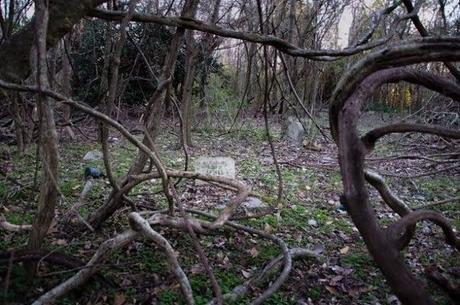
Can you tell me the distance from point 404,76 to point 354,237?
2284 mm

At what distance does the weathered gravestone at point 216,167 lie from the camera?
185 inches

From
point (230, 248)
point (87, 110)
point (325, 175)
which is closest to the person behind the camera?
point (87, 110)

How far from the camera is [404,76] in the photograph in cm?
104


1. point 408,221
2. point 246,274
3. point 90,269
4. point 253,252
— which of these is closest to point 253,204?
point 253,252

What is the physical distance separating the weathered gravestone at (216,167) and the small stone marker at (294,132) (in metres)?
2.46

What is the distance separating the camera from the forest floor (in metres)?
2.10

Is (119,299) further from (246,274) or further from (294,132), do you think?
(294,132)

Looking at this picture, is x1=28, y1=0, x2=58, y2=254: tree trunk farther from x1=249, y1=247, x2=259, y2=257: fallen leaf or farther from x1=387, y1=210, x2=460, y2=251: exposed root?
x1=249, y1=247, x2=259, y2=257: fallen leaf

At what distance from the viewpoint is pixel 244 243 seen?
2785 mm

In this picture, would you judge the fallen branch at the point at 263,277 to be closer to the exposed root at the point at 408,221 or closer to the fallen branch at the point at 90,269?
the fallen branch at the point at 90,269

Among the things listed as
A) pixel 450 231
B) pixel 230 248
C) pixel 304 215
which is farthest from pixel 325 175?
pixel 450 231

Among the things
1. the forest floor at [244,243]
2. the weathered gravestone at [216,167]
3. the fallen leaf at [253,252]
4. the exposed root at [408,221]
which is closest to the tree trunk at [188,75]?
the weathered gravestone at [216,167]

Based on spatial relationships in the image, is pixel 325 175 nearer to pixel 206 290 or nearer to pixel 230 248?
pixel 230 248

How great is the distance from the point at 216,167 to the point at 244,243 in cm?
208
